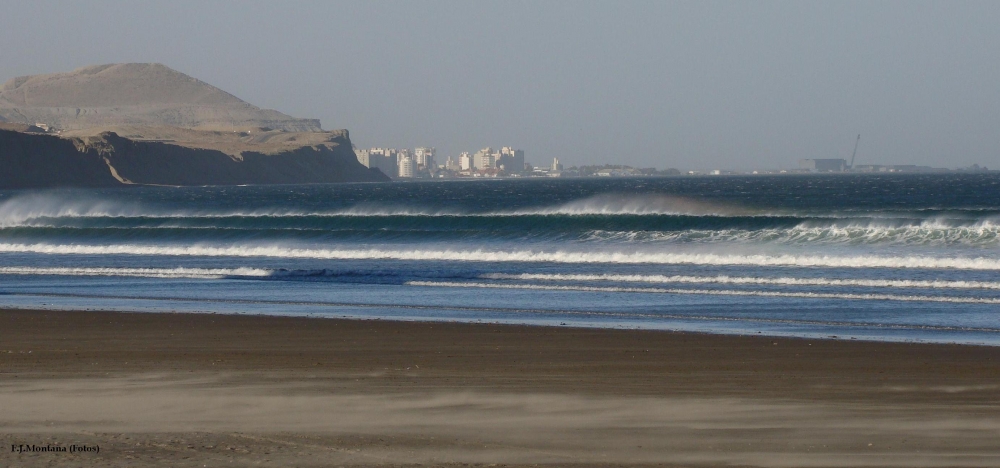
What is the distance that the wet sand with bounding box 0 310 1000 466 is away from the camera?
625cm

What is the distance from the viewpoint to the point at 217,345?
448 inches

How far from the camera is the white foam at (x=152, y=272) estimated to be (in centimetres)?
2339

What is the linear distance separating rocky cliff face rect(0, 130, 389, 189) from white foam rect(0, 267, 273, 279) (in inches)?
4844

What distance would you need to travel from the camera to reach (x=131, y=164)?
160875 millimetres

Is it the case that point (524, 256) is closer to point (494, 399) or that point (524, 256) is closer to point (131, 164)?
point (494, 399)

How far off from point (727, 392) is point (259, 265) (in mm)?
20136

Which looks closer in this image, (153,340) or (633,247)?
(153,340)

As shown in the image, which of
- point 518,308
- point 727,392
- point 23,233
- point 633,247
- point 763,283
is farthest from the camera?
point 23,233

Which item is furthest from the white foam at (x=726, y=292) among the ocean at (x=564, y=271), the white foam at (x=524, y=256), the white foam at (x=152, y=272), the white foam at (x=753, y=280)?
the white foam at (x=524, y=256)

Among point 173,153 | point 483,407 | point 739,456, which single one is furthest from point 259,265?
point 173,153

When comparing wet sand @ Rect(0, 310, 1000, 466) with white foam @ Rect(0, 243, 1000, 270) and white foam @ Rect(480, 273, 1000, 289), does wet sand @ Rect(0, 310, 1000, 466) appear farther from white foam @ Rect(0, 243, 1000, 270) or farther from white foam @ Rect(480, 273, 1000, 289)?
white foam @ Rect(0, 243, 1000, 270)

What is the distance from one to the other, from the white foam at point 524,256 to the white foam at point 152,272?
519 centimetres

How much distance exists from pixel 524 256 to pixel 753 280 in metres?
8.78

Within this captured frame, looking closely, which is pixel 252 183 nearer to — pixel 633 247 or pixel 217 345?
pixel 633 247
